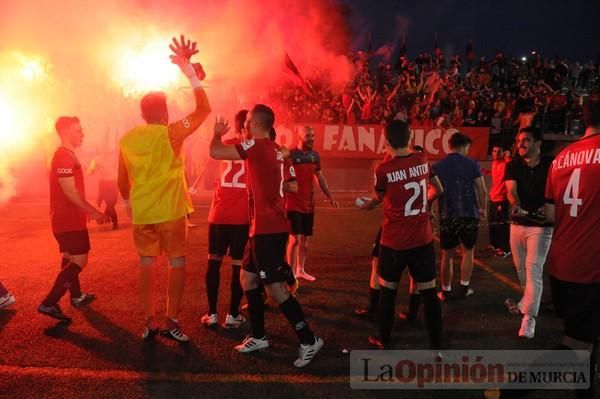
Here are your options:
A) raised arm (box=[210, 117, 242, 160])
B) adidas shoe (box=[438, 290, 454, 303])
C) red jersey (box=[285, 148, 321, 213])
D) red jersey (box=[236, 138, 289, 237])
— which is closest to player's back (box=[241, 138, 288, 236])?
red jersey (box=[236, 138, 289, 237])

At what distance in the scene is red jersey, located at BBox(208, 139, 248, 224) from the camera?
15.0 feet

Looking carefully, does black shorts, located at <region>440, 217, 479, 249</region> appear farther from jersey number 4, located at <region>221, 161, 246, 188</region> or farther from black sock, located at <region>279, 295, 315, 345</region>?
jersey number 4, located at <region>221, 161, 246, 188</region>

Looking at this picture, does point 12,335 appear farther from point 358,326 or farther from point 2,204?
point 2,204

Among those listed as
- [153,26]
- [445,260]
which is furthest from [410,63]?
[445,260]

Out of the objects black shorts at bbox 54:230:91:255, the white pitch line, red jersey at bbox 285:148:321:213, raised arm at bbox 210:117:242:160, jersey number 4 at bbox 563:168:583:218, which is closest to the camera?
jersey number 4 at bbox 563:168:583:218

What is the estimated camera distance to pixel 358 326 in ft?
15.3

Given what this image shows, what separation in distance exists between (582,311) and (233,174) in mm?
3358

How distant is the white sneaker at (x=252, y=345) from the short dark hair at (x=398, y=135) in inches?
88.3

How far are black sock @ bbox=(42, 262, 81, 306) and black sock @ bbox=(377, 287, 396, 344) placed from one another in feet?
11.3

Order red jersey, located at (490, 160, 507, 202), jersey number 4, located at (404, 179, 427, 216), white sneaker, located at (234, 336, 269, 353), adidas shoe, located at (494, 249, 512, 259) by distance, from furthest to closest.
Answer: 1. red jersey, located at (490, 160, 507, 202)
2. adidas shoe, located at (494, 249, 512, 259)
3. white sneaker, located at (234, 336, 269, 353)
4. jersey number 4, located at (404, 179, 427, 216)

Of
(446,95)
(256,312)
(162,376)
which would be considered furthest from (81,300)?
(446,95)

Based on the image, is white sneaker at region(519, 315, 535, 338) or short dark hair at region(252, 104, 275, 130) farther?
white sneaker at region(519, 315, 535, 338)

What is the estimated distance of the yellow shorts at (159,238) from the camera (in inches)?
163

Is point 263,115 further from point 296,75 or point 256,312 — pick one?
point 296,75
